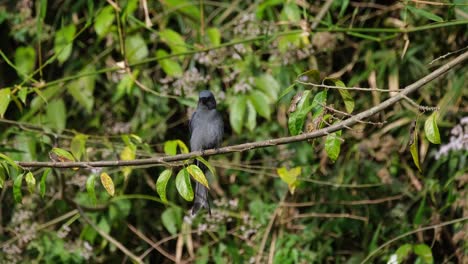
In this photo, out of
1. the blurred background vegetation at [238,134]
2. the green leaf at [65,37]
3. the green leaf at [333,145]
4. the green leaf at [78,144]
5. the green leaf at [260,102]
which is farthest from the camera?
the green leaf at [65,37]

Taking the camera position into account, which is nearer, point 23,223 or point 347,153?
point 23,223

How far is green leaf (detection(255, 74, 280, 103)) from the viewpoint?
420 cm

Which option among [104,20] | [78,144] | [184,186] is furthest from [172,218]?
[184,186]

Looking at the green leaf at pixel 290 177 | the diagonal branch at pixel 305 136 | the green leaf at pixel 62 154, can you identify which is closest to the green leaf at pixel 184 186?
the diagonal branch at pixel 305 136

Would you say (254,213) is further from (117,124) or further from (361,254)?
(117,124)

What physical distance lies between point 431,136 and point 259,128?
2440mm

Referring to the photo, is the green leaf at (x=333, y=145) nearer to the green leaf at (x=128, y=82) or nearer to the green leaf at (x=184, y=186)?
the green leaf at (x=184, y=186)

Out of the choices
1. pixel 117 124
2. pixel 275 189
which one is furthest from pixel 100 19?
pixel 275 189

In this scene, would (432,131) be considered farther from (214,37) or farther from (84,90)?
(84,90)

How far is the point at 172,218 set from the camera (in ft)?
14.9

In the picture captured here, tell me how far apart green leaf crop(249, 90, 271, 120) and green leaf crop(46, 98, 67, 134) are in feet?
3.60

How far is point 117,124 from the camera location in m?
4.68

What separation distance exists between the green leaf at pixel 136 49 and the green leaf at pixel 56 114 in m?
0.49

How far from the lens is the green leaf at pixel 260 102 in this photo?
411 centimetres
